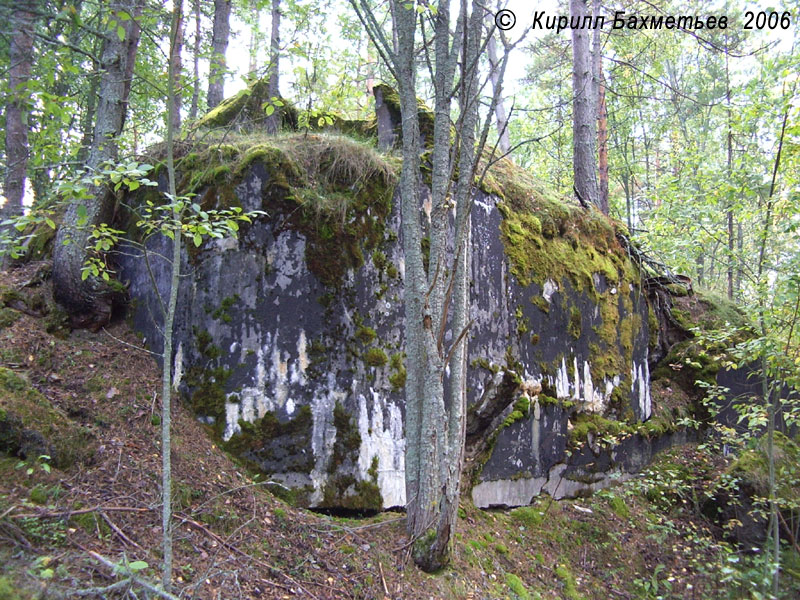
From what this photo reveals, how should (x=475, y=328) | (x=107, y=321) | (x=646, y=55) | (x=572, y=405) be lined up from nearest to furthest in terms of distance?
1. (x=107, y=321)
2. (x=475, y=328)
3. (x=572, y=405)
4. (x=646, y=55)

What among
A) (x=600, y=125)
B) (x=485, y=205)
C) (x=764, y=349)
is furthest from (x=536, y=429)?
(x=600, y=125)

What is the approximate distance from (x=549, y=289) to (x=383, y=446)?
3.18m

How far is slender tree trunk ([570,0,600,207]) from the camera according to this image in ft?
29.7

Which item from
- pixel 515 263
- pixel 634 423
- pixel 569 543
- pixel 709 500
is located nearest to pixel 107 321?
pixel 515 263

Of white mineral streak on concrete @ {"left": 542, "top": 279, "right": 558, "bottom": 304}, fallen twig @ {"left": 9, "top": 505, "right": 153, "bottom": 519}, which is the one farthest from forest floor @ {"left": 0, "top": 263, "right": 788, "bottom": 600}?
white mineral streak on concrete @ {"left": 542, "top": 279, "right": 558, "bottom": 304}

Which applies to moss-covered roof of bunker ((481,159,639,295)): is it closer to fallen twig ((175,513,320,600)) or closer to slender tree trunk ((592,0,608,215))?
slender tree trunk ((592,0,608,215))

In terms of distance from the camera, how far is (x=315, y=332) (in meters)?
4.61

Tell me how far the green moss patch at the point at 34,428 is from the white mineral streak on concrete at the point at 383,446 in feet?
6.93

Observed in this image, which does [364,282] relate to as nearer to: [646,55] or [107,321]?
[107,321]

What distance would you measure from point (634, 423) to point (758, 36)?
12757 mm

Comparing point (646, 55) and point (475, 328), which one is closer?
point (475, 328)

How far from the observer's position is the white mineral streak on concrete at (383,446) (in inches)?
178

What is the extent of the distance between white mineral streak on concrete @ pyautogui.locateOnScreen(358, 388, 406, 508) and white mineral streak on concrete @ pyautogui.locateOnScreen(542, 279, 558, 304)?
2760 millimetres

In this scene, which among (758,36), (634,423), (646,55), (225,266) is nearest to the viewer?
(225,266)
